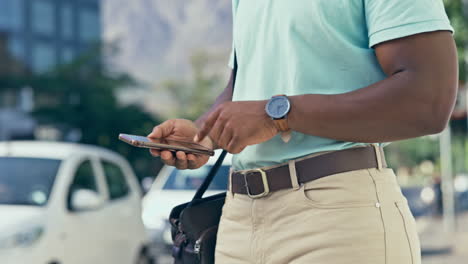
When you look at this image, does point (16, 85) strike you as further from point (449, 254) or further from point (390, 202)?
point (390, 202)

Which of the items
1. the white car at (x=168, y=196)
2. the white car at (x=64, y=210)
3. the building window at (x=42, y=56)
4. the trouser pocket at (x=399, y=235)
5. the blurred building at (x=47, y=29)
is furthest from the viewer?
the blurred building at (x=47, y=29)

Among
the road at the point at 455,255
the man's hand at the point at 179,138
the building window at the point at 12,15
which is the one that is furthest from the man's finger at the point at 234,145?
the building window at the point at 12,15

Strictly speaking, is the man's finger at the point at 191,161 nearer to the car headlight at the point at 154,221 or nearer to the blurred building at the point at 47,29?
the car headlight at the point at 154,221

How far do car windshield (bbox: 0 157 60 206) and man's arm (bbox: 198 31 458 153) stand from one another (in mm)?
4530

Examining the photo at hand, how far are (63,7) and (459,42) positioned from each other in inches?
990

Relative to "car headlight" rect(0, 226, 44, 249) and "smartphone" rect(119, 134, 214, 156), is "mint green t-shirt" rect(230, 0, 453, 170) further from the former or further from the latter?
"car headlight" rect(0, 226, 44, 249)

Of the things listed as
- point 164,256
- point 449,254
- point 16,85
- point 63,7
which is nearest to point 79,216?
point 164,256

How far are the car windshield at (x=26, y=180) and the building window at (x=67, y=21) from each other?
30792mm

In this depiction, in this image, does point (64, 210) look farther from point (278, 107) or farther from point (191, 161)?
point (278, 107)

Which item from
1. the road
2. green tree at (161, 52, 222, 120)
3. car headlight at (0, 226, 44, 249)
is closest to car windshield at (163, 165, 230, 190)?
the road

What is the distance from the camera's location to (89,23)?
38.2m

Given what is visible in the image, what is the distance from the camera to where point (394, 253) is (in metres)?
1.66

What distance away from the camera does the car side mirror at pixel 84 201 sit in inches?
242

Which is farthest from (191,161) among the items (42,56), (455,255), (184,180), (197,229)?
(42,56)
